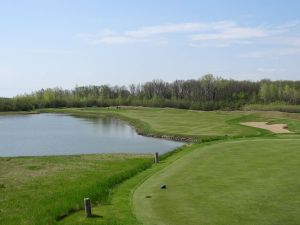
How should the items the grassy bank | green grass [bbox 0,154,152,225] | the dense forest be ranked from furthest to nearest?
the dense forest < green grass [bbox 0,154,152,225] < the grassy bank

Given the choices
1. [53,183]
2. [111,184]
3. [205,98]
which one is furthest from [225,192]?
[205,98]

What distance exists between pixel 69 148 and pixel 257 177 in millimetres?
30381

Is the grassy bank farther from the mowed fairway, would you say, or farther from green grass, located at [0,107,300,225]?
the mowed fairway

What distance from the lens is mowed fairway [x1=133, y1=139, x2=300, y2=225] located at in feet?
43.8

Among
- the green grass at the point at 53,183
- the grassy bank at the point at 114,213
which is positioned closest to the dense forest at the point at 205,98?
the green grass at the point at 53,183

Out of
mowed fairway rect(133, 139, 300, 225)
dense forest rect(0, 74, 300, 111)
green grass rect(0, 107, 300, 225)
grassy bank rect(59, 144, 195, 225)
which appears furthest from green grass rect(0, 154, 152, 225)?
dense forest rect(0, 74, 300, 111)

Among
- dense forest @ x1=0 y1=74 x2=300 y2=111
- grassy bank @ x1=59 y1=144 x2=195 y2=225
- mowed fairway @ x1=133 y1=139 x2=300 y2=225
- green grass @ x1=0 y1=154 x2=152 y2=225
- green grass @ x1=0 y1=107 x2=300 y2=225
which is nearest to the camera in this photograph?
mowed fairway @ x1=133 y1=139 x2=300 y2=225

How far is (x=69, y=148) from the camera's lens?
4650 centimetres

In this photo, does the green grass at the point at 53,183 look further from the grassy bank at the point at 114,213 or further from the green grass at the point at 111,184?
the grassy bank at the point at 114,213

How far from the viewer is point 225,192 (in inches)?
647

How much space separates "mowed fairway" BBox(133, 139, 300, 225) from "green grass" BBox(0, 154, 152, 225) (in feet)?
7.84

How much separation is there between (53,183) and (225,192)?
10.8m

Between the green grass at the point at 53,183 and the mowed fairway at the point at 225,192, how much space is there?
2.39 m

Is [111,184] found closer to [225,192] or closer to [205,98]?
[225,192]
